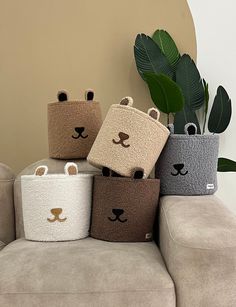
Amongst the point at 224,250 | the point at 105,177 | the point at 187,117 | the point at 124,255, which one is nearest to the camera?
the point at 224,250

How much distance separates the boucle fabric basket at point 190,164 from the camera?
1.66 metres

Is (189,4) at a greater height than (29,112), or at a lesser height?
greater

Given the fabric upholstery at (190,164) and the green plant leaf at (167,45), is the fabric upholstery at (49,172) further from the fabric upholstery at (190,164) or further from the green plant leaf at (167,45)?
the green plant leaf at (167,45)

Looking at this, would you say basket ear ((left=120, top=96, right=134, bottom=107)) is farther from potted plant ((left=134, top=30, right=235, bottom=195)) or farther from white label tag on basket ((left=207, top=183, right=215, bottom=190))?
white label tag on basket ((left=207, top=183, right=215, bottom=190))

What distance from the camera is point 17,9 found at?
82.9 inches

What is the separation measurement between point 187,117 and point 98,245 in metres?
0.83

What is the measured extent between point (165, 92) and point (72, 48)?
0.61 meters

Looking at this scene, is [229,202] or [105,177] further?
[229,202]

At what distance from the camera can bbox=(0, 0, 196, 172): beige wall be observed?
211cm

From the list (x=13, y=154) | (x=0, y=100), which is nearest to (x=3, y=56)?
(x=0, y=100)

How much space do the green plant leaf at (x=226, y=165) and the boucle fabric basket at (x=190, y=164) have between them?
1.22 ft

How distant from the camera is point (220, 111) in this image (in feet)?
6.60

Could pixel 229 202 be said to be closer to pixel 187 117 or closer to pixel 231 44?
pixel 187 117

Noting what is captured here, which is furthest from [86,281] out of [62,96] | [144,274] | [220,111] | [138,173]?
[220,111]
